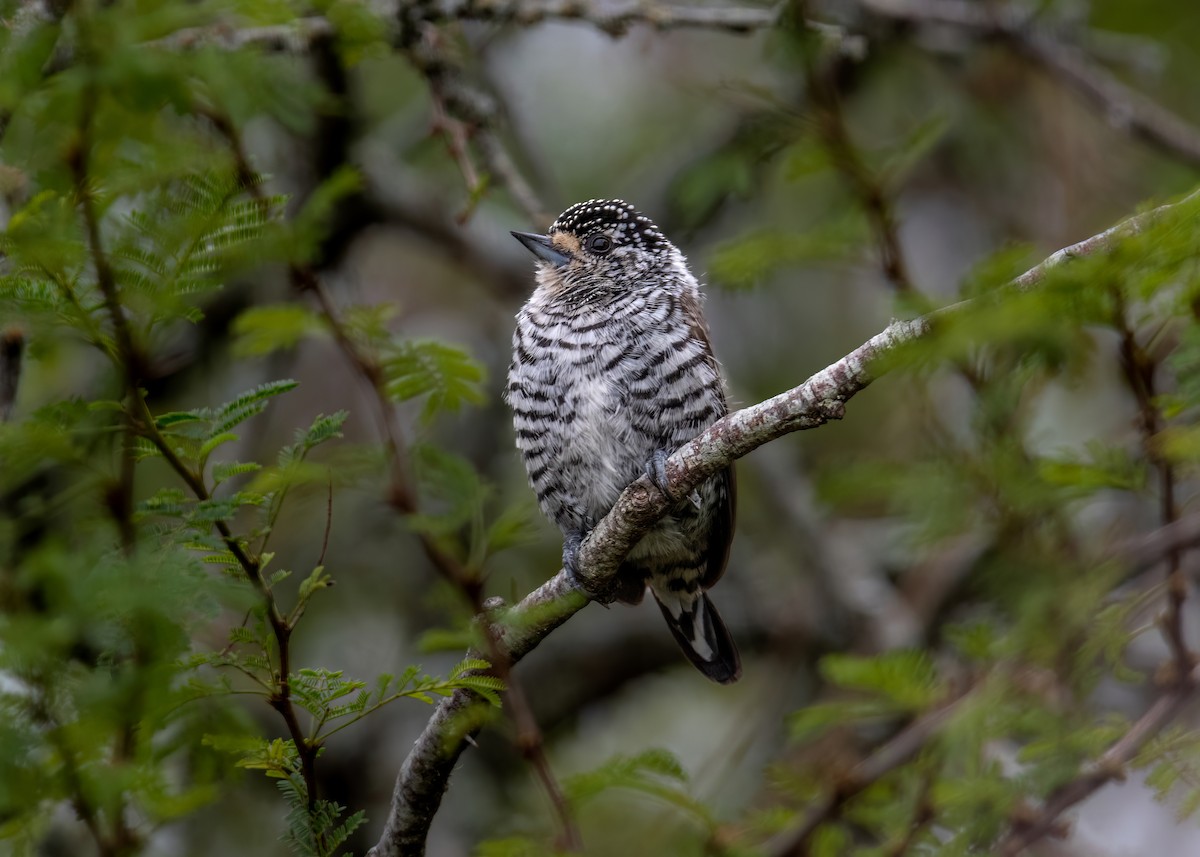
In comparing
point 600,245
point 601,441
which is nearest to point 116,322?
point 601,441

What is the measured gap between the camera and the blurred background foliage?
227 cm

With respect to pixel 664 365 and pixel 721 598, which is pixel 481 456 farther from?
pixel 664 365

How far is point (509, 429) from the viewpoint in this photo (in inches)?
271

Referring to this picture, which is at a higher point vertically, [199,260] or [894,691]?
[199,260]

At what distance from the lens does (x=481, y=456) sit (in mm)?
6621

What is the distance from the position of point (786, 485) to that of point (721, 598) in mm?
721

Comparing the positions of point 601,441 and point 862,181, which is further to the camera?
point 601,441

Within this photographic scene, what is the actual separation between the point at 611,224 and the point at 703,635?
5.14 feet

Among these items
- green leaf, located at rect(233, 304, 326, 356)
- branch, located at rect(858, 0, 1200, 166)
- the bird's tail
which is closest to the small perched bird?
the bird's tail

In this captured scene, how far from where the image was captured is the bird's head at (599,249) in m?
4.38

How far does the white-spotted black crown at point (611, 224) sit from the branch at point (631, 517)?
1682 millimetres

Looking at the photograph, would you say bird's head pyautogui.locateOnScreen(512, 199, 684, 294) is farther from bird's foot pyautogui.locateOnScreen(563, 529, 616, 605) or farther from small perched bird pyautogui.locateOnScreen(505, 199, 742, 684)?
bird's foot pyautogui.locateOnScreen(563, 529, 616, 605)

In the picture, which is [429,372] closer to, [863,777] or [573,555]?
[573,555]

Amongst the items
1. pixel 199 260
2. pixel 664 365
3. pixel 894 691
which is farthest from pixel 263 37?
pixel 894 691
